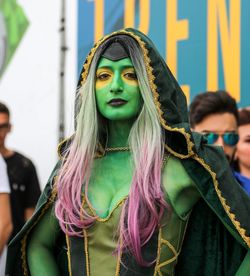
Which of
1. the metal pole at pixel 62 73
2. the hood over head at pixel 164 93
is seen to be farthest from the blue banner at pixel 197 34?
the hood over head at pixel 164 93

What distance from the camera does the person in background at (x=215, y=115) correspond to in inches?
123

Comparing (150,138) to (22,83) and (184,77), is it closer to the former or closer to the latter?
(184,77)

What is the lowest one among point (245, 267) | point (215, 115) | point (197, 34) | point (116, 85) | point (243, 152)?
point (245, 267)

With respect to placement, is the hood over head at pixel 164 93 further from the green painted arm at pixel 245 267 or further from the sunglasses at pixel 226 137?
the sunglasses at pixel 226 137

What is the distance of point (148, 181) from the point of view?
212 cm

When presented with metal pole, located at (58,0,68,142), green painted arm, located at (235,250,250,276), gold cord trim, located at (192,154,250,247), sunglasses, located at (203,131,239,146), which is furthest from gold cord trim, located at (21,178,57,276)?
metal pole, located at (58,0,68,142)

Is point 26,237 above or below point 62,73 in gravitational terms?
below

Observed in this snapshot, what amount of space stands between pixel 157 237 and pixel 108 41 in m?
0.61

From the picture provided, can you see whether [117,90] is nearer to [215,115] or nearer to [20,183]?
[215,115]

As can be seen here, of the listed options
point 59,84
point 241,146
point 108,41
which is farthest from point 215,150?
point 59,84

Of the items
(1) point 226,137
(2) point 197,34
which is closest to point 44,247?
(1) point 226,137

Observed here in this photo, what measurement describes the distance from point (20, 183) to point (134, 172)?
219 cm

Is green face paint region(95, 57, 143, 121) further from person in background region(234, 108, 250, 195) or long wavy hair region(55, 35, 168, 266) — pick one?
person in background region(234, 108, 250, 195)

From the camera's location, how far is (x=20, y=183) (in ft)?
13.9
